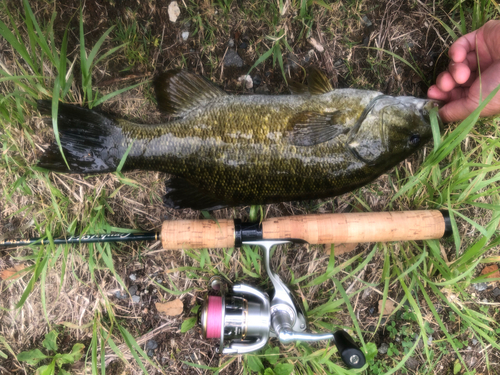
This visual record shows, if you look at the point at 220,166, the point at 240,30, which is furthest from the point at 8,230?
the point at 240,30

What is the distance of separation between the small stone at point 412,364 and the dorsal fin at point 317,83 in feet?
7.75

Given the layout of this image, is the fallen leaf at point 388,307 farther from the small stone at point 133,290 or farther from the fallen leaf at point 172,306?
the small stone at point 133,290

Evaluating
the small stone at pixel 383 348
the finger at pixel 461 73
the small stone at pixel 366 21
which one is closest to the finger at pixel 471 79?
the finger at pixel 461 73

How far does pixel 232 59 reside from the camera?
2391 millimetres

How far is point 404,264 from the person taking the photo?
8.20ft

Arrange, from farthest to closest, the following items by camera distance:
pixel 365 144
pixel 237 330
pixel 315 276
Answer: pixel 315 276 → pixel 237 330 → pixel 365 144

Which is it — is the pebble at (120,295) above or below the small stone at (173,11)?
below

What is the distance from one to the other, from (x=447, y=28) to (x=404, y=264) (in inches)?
71.9

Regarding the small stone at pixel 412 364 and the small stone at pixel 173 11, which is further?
the small stone at pixel 412 364

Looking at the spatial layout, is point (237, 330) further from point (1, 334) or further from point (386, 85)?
point (386, 85)

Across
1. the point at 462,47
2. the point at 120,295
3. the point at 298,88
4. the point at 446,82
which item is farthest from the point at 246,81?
the point at 120,295

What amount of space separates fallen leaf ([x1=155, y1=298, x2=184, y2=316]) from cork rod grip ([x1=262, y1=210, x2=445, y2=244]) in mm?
995

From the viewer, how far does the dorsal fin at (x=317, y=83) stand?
86.0 inches

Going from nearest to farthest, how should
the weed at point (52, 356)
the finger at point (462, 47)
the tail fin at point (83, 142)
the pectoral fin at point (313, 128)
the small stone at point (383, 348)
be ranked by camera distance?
the pectoral fin at point (313, 128), the tail fin at point (83, 142), the finger at point (462, 47), the weed at point (52, 356), the small stone at point (383, 348)
